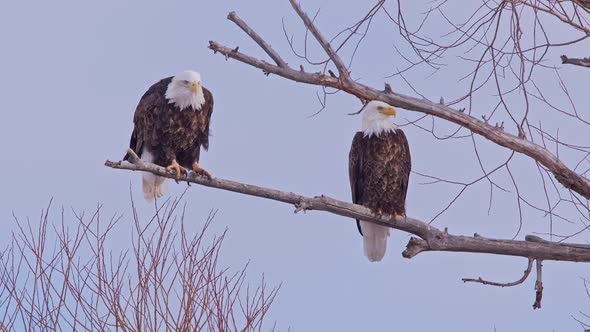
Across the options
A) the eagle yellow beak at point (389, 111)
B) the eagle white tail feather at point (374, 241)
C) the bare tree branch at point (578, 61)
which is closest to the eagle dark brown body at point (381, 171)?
the eagle yellow beak at point (389, 111)

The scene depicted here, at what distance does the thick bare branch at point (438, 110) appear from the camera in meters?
6.75

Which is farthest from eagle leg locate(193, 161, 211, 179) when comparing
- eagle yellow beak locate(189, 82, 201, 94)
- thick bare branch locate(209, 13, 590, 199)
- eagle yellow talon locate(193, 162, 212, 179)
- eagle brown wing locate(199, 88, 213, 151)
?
thick bare branch locate(209, 13, 590, 199)

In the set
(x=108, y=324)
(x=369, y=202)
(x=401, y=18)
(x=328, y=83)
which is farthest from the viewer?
(x=369, y=202)

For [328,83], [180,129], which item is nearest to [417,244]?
[328,83]

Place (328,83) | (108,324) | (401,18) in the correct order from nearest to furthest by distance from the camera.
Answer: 1. (108,324)
2. (401,18)
3. (328,83)

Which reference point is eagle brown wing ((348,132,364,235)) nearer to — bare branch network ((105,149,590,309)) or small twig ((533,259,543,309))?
bare branch network ((105,149,590,309))

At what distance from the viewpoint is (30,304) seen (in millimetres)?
6383

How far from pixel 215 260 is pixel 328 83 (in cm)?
156

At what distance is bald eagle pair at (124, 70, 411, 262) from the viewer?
8.29 m

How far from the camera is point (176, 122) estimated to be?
8297 mm

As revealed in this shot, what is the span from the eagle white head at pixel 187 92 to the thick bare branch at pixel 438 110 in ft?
3.15

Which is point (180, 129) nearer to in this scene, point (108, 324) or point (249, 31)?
point (249, 31)

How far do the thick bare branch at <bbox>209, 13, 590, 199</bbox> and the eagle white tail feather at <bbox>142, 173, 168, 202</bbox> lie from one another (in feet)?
6.92

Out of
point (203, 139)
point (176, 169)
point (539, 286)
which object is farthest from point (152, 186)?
point (539, 286)
